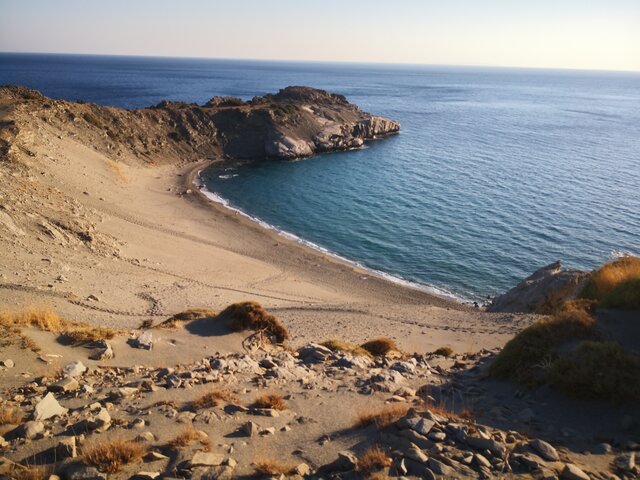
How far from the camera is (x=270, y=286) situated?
112ft

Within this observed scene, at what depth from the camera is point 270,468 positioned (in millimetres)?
8164

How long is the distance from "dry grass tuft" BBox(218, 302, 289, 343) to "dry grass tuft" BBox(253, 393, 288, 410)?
8.39 m

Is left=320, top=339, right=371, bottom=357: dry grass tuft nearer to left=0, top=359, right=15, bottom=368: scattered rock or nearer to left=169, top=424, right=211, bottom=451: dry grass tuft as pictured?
left=169, top=424, right=211, bottom=451: dry grass tuft

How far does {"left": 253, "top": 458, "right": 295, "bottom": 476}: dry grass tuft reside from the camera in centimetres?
812

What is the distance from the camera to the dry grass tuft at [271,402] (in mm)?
11039

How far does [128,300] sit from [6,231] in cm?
939

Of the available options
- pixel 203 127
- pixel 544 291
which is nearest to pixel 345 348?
pixel 544 291

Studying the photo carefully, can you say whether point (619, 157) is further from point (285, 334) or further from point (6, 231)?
point (6, 231)

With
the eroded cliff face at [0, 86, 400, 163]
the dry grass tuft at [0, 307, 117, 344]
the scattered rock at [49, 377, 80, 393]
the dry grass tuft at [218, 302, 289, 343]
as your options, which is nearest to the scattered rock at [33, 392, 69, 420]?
the scattered rock at [49, 377, 80, 393]

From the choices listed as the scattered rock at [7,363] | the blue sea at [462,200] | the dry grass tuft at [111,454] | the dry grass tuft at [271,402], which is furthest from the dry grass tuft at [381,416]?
the blue sea at [462,200]

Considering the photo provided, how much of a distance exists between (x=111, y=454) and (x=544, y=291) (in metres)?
25.3

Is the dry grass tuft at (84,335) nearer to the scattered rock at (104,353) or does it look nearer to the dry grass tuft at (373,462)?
the scattered rock at (104,353)

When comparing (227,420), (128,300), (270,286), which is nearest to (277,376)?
(227,420)

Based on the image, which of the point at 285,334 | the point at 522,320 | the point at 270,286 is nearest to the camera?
the point at 285,334
